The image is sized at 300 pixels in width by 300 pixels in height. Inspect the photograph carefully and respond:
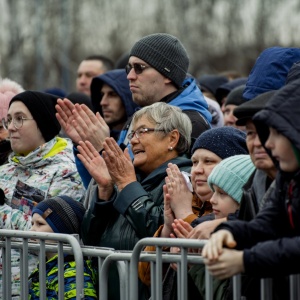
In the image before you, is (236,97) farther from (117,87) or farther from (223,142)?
(223,142)

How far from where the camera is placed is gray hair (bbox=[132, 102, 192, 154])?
666cm

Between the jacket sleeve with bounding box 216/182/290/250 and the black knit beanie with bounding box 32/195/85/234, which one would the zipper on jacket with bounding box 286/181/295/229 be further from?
the black knit beanie with bounding box 32/195/85/234

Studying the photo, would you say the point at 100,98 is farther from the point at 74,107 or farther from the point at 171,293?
the point at 171,293

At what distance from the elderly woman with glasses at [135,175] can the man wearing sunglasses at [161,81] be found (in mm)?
590

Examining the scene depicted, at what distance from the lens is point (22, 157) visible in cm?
746

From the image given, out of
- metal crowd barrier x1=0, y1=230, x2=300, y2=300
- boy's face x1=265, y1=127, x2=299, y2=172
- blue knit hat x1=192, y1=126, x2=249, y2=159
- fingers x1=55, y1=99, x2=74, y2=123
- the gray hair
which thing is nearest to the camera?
boy's face x1=265, y1=127, x2=299, y2=172

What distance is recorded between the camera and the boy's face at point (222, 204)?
18.7ft

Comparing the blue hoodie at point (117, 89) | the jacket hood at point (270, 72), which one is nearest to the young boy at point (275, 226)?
the jacket hood at point (270, 72)

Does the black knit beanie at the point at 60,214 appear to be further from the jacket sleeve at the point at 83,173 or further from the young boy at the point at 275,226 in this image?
the young boy at the point at 275,226

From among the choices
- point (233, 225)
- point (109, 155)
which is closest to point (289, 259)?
point (233, 225)

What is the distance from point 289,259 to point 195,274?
109 cm

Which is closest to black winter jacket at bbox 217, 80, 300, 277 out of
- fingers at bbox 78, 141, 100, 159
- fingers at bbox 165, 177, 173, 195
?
fingers at bbox 165, 177, 173, 195

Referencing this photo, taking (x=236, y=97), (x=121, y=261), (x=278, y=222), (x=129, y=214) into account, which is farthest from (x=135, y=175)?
(x=236, y=97)

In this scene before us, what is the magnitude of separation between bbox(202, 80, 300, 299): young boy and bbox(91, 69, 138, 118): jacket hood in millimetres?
3712
